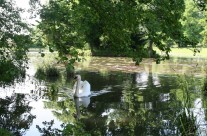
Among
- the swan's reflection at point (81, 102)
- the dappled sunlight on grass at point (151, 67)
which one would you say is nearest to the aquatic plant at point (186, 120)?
the swan's reflection at point (81, 102)

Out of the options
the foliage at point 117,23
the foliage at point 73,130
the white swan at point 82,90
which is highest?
the foliage at point 117,23

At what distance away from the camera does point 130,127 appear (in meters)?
11.2

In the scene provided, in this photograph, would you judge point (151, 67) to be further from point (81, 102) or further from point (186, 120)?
point (186, 120)

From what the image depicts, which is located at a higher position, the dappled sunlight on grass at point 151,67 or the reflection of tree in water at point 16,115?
the dappled sunlight on grass at point 151,67

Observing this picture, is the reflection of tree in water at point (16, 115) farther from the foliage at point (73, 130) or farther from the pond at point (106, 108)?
the foliage at point (73, 130)

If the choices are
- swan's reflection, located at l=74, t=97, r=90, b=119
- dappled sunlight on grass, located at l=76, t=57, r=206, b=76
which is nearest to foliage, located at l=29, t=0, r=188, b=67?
swan's reflection, located at l=74, t=97, r=90, b=119

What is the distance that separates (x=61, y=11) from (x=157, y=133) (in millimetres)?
4985

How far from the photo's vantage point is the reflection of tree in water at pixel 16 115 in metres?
11.1

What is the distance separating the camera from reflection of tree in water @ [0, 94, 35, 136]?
36.6ft

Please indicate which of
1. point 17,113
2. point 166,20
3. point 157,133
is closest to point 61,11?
point 166,20

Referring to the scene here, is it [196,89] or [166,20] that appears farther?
[196,89]

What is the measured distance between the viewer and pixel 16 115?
1288cm

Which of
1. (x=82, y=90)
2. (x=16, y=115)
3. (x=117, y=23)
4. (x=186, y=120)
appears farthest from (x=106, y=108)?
(x=117, y=23)

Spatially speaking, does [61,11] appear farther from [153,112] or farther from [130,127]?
[153,112]
